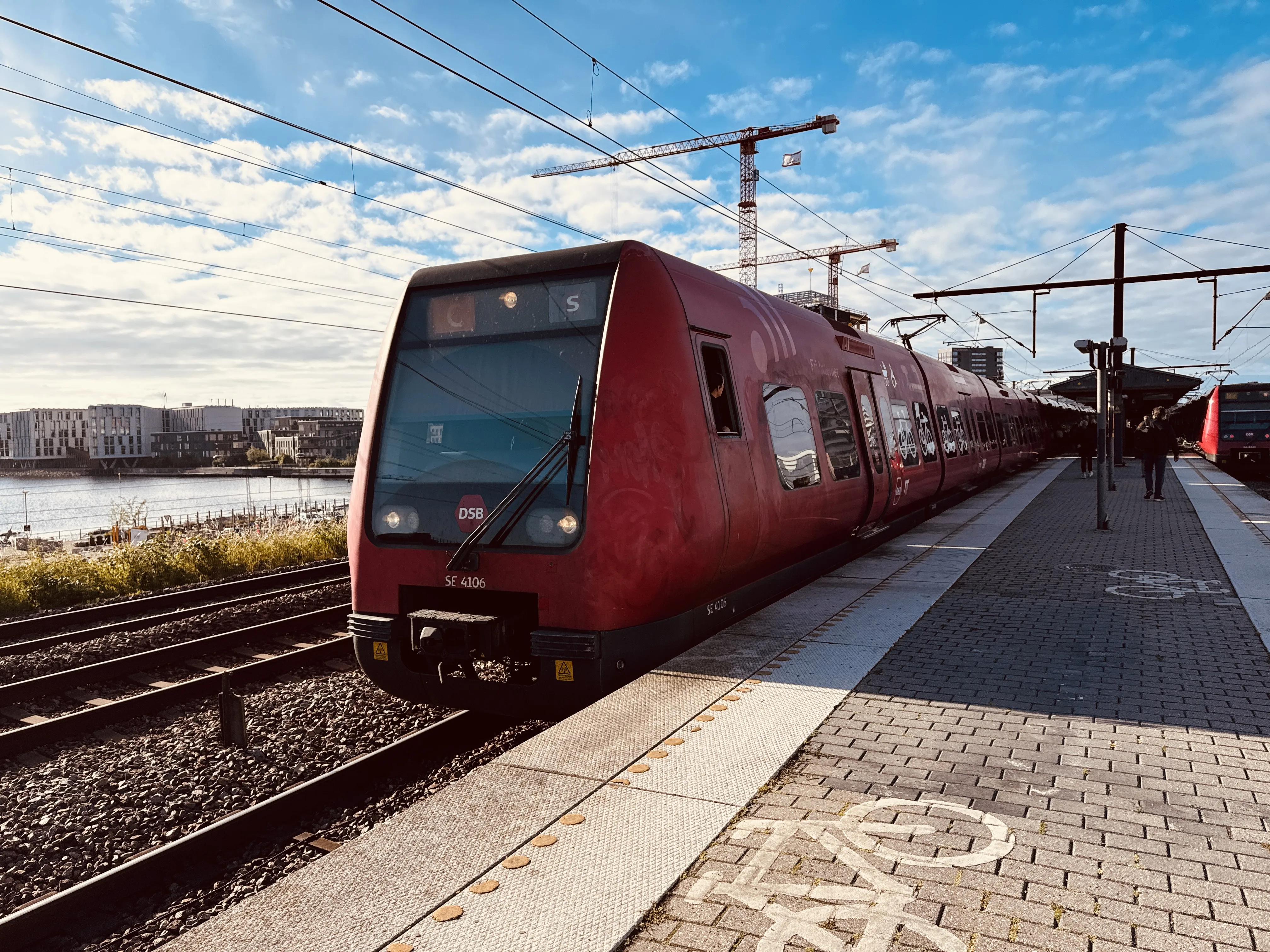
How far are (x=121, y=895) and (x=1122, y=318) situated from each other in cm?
2637

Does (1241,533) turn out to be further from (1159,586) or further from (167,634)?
(167,634)

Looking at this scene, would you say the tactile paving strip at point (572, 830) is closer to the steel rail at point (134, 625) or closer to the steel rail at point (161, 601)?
the steel rail at point (134, 625)

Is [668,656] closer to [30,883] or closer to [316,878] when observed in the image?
[316,878]

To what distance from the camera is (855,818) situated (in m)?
3.27

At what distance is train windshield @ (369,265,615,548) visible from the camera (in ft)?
16.9

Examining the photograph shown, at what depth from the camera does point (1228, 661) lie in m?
5.55

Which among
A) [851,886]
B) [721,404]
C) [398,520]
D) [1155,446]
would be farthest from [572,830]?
[1155,446]

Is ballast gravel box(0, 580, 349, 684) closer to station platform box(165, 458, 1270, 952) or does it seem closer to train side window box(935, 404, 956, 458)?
station platform box(165, 458, 1270, 952)

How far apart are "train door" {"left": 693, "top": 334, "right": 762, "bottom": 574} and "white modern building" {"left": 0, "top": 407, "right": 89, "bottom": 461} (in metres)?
130

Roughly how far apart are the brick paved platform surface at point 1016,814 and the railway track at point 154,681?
5.25 meters

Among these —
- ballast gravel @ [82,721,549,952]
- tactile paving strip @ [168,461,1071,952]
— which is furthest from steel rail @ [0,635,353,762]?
tactile paving strip @ [168,461,1071,952]

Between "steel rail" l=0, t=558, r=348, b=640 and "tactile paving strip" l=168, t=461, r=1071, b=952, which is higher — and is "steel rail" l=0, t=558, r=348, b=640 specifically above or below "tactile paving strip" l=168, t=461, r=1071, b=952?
below

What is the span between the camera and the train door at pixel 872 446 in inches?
386

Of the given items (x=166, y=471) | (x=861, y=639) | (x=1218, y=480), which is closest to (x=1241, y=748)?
(x=861, y=639)
